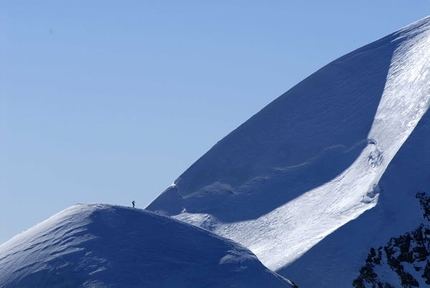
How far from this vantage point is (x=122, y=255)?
175ft

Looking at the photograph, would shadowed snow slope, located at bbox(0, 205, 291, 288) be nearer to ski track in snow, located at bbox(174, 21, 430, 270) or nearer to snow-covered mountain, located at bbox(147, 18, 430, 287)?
snow-covered mountain, located at bbox(147, 18, 430, 287)

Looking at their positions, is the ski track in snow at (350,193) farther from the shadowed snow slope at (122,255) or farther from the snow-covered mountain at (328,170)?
the shadowed snow slope at (122,255)

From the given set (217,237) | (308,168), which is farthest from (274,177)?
(217,237)

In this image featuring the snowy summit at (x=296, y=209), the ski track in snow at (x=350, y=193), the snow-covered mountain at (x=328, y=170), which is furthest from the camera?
the ski track in snow at (x=350, y=193)

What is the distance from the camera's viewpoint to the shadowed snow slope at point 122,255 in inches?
2040

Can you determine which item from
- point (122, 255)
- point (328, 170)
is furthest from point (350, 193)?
point (122, 255)

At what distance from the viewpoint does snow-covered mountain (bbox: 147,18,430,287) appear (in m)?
71.3

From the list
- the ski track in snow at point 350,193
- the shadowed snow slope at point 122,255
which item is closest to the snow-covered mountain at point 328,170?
the ski track in snow at point 350,193

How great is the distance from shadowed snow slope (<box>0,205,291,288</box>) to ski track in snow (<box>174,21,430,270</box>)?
55.1 ft

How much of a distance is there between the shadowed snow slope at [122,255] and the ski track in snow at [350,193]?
16806 mm

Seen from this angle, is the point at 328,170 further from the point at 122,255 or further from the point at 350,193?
the point at 122,255

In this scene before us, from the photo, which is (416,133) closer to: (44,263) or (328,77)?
(328,77)

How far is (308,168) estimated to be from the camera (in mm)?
81375

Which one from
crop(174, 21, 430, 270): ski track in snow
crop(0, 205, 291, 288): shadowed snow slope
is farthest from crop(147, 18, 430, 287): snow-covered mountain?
crop(0, 205, 291, 288): shadowed snow slope
